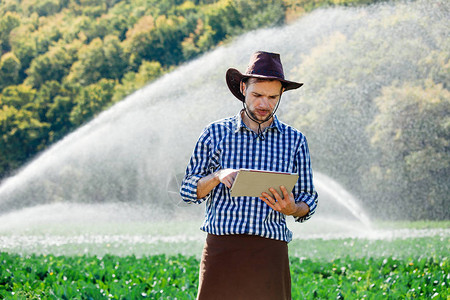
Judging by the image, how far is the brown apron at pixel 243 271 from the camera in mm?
2244

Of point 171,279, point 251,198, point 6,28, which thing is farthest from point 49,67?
point 251,198

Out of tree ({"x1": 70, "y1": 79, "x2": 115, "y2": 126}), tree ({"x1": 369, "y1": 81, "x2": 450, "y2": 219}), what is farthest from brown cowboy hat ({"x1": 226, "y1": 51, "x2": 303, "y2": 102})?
tree ({"x1": 70, "y1": 79, "x2": 115, "y2": 126})

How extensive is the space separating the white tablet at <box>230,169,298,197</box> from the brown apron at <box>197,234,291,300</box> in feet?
0.72

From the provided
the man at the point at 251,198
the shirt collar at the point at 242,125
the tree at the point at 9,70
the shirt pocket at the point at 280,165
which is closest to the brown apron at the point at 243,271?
the man at the point at 251,198

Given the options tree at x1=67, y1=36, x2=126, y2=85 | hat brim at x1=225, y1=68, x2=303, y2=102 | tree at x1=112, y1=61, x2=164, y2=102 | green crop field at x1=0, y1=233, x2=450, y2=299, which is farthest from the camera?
tree at x1=67, y1=36, x2=126, y2=85

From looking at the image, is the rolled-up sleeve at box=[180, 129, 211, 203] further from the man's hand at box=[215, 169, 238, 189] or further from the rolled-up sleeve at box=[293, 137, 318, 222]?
the rolled-up sleeve at box=[293, 137, 318, 222]

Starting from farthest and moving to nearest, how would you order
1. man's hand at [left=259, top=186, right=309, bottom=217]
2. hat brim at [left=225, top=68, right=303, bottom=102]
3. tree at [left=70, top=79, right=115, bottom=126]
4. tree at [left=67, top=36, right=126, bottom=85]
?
tree at [left=67, top=36, right=126, bottom=85] → tree at [left=70, top=79, right=115, bottom=126] → hat brim at [left=225, top=68, right=303, bottom=102] → man's hand at [left=259, top=186, right=309, bottom=217]

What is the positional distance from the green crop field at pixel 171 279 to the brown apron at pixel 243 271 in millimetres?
1795

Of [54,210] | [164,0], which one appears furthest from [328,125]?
[164,0]

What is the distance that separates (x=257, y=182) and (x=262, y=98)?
38cm

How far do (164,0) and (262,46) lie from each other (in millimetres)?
19934

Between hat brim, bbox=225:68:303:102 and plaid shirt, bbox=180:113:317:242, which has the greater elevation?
hat brim, bbox=225:68:303:102

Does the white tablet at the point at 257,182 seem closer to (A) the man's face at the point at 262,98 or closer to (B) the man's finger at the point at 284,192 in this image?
(B) the man's finger at the point at 284,192

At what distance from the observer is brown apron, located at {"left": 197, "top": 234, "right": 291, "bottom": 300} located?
2244 mm
